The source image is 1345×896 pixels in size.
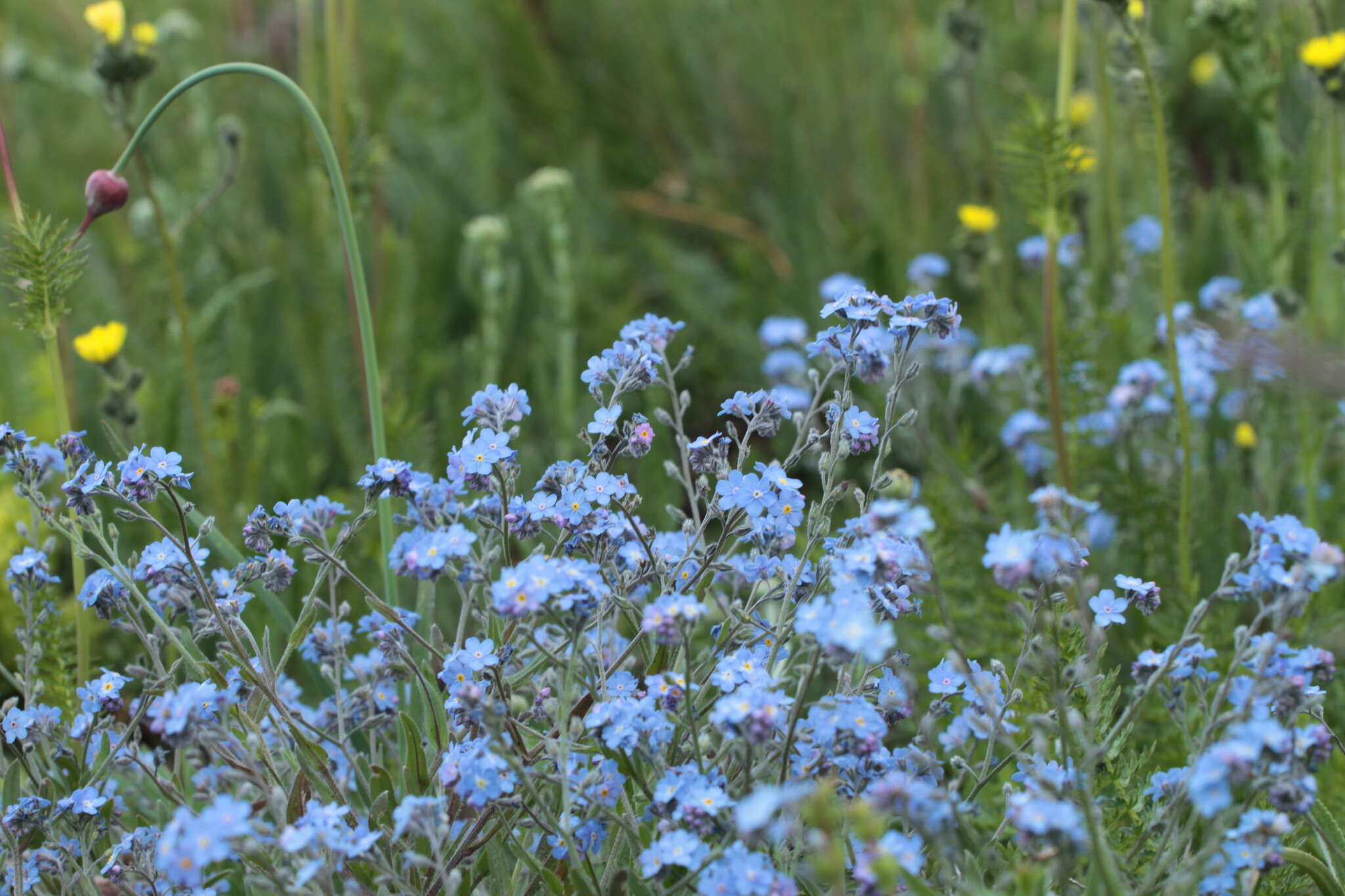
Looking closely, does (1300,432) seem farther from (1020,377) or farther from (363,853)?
(363,853)

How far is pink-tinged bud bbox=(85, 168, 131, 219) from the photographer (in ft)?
4.31

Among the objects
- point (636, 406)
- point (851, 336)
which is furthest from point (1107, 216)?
point (851, 336)

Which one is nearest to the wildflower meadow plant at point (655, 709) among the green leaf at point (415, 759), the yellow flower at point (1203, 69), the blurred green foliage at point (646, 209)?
the green leaf at point (415, 759)

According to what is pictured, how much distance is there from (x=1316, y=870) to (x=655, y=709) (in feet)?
1.94

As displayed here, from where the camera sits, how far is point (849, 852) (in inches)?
39.8

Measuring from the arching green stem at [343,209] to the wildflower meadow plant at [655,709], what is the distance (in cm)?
13

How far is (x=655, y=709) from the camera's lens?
40.7 inches

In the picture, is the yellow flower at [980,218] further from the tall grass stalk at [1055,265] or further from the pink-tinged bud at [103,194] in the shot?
the pink-tinged bud at [103,194]

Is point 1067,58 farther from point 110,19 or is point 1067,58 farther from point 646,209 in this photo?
point 646,209

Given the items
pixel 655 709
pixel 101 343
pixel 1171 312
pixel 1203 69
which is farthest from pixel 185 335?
pixel 1203 69

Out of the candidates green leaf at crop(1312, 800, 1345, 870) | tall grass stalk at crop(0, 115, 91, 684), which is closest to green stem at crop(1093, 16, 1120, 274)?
green leaf at crop(1312, 800, 1345, 870)

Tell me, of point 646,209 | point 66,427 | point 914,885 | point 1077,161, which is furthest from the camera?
point 646,209

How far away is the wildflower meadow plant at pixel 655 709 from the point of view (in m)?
0.84

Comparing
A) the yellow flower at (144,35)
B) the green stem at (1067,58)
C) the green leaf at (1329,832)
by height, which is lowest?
the green leaf at (1329,832)
